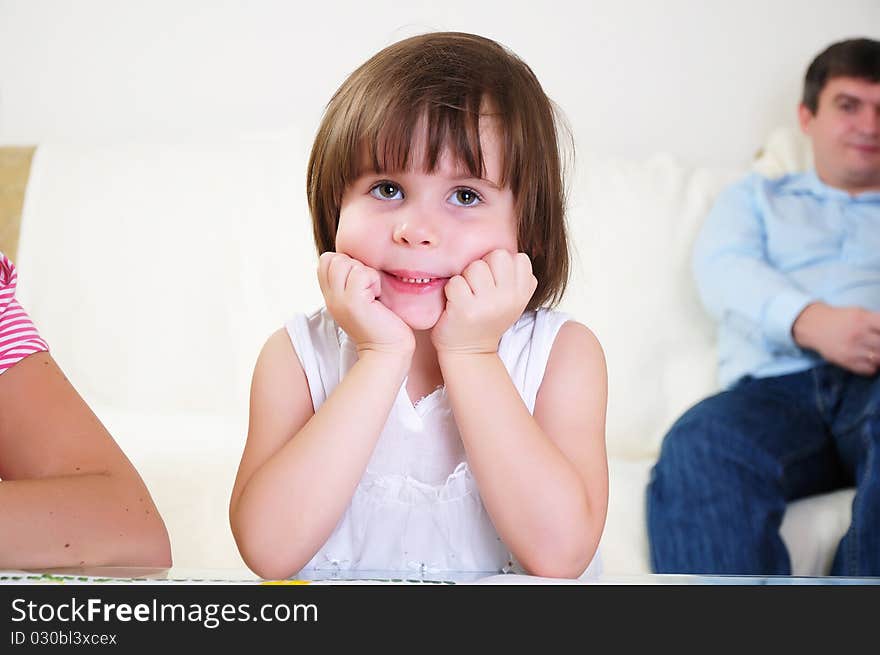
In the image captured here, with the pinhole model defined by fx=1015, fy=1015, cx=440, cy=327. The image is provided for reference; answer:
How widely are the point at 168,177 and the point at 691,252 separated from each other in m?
0.78

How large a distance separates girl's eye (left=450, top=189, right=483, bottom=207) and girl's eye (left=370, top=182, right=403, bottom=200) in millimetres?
35

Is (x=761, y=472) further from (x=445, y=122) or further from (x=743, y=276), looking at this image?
(x=445, y=122)

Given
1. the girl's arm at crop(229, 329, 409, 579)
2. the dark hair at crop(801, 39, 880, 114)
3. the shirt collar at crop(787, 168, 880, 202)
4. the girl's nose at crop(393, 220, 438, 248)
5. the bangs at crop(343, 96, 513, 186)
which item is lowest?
the girl's arm at crop(229, 329, 409, 579)

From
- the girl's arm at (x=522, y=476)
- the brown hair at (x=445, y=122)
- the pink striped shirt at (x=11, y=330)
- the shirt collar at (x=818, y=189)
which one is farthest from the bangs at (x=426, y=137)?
the shirt collar at (x=818, y=189)

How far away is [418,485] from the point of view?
707 millimetres

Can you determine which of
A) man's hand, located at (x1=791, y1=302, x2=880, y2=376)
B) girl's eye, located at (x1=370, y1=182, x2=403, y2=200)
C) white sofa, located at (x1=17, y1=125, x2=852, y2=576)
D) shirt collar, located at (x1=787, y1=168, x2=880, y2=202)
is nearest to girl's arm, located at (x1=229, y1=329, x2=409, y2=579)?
girl's eye, located at (x1=370, y1=182, x2=403, y2=200)

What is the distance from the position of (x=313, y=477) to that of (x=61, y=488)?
0.48ft

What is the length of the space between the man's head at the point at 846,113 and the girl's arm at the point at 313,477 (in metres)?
1.13

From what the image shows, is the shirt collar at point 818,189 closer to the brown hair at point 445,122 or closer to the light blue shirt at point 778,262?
the light blue shirt at point 778,262

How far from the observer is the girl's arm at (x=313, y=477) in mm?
602

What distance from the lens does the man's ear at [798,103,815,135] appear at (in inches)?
63.2

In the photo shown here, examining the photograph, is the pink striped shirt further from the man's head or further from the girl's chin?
the man's head
